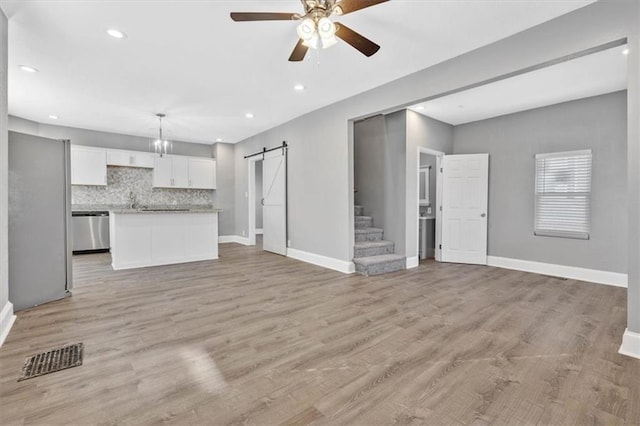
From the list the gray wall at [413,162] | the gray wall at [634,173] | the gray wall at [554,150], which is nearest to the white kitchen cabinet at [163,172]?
the gray wall at [413,162]

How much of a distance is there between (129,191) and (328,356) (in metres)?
7.18

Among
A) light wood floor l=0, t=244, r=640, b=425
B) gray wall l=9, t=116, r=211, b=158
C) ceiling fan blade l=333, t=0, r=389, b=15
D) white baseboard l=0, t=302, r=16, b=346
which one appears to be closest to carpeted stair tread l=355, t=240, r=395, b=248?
light wood floor l=0, t=244, r=640, b=425

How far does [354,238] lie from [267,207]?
2644 millimetres

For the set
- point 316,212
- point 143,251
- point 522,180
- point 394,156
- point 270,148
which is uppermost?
point 270,148

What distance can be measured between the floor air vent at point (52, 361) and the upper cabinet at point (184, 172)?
5.82 metres

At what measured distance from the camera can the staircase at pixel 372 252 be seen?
4.70 meters

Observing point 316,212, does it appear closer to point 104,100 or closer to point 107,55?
point 107,55

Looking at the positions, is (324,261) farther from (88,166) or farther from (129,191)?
(88,166)

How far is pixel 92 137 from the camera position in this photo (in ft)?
22.3

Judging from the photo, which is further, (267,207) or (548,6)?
(267,207)

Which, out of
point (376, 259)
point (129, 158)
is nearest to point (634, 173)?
point (376, 259)

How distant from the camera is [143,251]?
5.14m

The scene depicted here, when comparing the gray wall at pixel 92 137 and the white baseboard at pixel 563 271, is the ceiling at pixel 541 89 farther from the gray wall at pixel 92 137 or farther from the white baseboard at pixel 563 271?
the gray wall at pixel 92 137

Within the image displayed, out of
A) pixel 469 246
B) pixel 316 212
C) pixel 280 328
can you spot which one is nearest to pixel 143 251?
pixel 316 212
